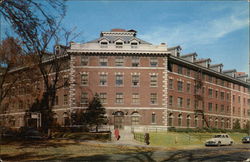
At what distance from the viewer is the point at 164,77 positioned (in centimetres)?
5144

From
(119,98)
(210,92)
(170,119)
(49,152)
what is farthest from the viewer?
(210,92)

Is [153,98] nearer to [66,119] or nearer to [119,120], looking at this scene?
[119,120]

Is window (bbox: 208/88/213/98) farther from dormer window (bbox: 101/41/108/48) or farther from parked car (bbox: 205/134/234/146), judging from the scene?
parked car (bbox: 205/134/234/146)

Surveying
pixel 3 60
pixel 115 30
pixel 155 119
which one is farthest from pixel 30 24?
pixel 115 30

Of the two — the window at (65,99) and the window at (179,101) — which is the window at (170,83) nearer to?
the window at (179,101)

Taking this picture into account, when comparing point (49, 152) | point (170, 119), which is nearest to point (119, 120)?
point (170, 119)

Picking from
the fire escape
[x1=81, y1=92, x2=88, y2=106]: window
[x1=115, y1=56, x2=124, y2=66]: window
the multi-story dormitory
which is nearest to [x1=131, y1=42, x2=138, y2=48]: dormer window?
the multi-story dormitory

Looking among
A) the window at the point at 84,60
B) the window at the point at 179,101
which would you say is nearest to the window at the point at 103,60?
the window at the point at 84,60

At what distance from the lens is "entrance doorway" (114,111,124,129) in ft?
162

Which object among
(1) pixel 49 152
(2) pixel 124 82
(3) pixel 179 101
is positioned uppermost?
(2) pixel 124 82

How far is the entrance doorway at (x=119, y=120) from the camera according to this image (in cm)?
4949

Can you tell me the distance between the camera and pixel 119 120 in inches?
1959

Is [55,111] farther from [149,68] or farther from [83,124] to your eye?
[149,68]

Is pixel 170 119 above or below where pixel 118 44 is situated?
below
